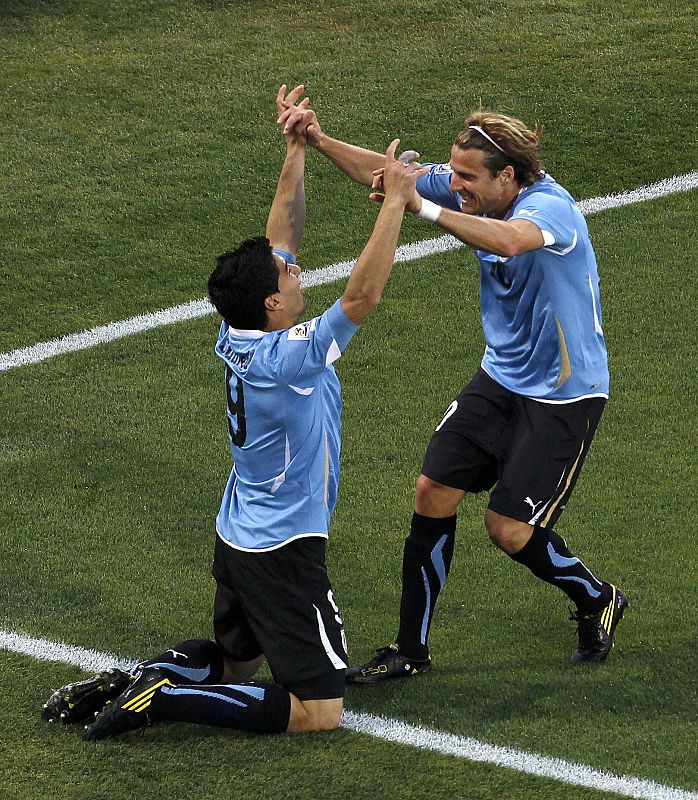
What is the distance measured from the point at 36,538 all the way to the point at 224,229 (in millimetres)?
3946

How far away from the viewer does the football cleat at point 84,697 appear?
16.0 ft

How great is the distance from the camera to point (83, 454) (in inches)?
285

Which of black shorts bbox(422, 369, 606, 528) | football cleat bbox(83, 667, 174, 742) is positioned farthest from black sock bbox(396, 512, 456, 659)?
football cleat bbox(83, 667, 174, 742)

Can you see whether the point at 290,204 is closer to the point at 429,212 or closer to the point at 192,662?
the point at 429,212

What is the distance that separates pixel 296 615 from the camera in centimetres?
473

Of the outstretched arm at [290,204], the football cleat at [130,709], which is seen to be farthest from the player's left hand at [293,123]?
the football cleat at [130,709]

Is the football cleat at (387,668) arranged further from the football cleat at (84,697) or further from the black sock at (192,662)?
the football cleat at (84,697)

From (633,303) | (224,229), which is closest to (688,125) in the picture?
(633,303)

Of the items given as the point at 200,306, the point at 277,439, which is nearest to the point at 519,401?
the point at 277,439

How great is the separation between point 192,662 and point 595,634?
1.55 m

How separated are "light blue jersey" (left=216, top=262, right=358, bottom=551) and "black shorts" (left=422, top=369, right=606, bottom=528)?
1.94 feet

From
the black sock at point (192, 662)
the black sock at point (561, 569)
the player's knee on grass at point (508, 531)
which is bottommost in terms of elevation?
the black sock at point (192, 662)

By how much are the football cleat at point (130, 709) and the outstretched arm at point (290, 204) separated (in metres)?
1.62

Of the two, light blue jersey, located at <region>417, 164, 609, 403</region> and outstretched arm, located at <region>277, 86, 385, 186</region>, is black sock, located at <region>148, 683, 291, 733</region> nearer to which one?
light blue jersey, located at <region>417, 164, 609, 403</region>
